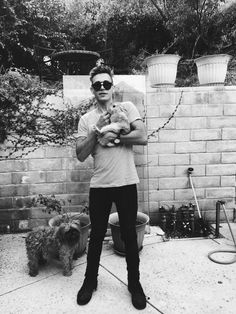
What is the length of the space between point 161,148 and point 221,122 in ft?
3.08

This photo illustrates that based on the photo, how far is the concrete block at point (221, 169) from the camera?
4297 mm

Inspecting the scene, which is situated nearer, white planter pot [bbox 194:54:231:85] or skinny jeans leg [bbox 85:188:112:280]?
skinny jeans leg [bbox 85:188:112:280]

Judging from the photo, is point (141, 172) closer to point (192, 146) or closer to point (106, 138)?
point (192, 146)

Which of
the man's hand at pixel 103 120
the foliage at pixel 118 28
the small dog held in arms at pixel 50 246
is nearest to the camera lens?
the man's hand at pixel 103 120

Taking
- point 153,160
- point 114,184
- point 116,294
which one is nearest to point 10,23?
point 153,160

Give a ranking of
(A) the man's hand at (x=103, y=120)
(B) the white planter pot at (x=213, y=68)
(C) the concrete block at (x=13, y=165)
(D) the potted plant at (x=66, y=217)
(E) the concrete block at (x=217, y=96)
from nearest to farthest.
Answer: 1. (A) the man's hand at (x=103, y=120)
2. (D) the potted plant at (x=66, y=217)
3. (C) the concrete block at (x=13, y=165)
4. (B) the white planter pot at (x=213, y=68)
5. (E) the concrete block at (x=217, y=96)

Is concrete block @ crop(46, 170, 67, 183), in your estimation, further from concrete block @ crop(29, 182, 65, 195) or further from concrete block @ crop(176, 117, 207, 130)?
concrete block @ crop(176, 117, 207, 130)

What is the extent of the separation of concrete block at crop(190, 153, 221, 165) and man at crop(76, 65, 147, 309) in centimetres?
199

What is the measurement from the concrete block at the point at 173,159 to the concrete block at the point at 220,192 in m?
0.58

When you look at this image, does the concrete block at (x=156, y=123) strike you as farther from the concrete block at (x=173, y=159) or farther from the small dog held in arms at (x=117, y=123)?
the small dog held in arms at (x=117, y=123)

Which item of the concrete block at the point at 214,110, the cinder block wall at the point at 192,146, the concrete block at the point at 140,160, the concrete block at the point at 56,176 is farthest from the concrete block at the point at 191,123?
the concrete block at the point at 56,176

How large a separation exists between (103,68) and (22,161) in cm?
211

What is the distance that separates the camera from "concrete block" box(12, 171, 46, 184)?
4.03 meters

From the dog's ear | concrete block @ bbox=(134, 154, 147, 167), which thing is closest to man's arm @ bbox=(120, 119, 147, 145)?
the dog's ear
